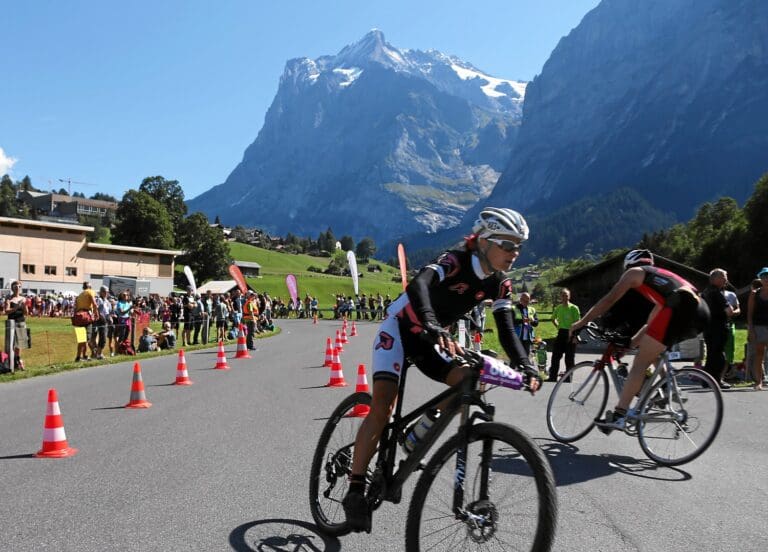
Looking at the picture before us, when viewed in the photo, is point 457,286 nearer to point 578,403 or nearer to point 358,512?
point 358,512

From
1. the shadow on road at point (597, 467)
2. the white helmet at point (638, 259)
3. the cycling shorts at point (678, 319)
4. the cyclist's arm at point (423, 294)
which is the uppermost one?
the white helmet at point (638, 259)

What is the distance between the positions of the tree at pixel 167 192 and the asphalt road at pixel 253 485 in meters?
102

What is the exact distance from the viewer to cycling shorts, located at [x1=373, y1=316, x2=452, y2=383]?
379 centimetres

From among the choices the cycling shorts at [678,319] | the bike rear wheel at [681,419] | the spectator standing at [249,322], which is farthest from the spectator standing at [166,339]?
the cycling shorts at [678,319]

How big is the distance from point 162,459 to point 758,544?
16.3 feet

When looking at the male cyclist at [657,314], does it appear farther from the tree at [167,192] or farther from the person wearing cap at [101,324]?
the tree at [167,192]

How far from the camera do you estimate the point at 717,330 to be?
10.8m

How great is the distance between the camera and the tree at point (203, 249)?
93125 mm

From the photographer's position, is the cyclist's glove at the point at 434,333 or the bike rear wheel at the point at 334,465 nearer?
the cyclist's glove at the point at 434,333

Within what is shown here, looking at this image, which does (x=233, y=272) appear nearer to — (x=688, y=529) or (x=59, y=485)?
(x=59, y=485)

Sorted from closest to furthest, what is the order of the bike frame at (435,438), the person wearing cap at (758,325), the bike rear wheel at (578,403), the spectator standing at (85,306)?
the bike frame at (435,438) → the bike rear wheel at (578,403) → the person wearing cap at (758,325) → the spectator standing at (85,306)

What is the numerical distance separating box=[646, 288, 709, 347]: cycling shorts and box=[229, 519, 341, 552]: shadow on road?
363 centimetres

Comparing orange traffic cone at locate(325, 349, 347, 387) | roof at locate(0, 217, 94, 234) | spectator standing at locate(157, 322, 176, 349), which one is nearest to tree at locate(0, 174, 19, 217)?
roof at locate(0, 217, 94, 234)

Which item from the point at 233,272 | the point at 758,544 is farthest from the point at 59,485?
the point at 233,272
